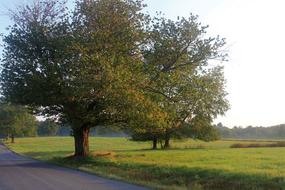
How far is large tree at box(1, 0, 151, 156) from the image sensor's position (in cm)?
3575

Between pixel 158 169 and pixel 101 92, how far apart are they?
9213mm

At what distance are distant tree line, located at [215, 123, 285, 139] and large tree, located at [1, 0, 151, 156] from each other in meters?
123

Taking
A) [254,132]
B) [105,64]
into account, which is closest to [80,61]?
[105,64]

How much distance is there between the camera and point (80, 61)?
36.2 meters

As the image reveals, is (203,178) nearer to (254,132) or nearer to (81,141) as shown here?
(81,141)

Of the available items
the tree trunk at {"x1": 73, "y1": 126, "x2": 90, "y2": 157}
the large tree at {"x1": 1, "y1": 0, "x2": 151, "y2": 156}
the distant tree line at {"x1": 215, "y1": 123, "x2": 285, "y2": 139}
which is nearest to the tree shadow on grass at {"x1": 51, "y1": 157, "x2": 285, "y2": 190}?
the large tree at {"x1": 1, "y1": 0, "x2": 151, "y2": 156}

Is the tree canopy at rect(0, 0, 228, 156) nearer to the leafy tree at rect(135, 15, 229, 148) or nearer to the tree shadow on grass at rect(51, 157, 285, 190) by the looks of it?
the leafy tree at rect(135, 15, 229, 148)

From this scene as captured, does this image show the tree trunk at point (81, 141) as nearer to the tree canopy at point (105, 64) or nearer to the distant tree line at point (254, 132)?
the tree canopy at point (105, 64)

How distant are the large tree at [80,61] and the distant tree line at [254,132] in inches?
4847

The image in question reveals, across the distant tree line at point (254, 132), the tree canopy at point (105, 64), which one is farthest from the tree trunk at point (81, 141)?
the distant tree line at point (254, 132)

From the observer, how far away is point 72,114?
4006 centimetres

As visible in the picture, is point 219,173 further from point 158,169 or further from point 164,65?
point 164,65

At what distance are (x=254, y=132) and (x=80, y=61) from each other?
14519 cm

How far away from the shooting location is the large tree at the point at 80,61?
3575 cm
